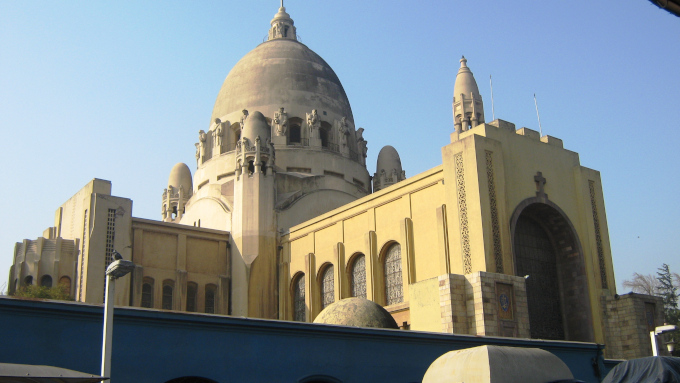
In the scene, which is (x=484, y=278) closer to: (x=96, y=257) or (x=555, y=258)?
(x=555, y=258)

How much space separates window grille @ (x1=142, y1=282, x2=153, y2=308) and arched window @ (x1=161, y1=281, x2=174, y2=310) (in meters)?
0.55

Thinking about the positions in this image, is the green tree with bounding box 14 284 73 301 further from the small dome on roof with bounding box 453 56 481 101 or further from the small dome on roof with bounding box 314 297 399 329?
the small dome on roof with bounding box 453 56 481 101

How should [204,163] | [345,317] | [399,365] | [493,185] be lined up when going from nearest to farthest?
[399,365] < [345,317] < [493,185] < [204,163]

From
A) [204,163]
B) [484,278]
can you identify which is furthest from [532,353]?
[204,163]

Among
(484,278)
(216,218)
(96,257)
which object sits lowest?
(484,278)

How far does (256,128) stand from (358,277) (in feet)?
29.7

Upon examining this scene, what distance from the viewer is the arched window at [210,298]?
93.7ft

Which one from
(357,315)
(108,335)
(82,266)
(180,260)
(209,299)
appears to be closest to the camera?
(108,335)

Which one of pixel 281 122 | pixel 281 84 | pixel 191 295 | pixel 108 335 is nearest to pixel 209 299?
pixel 191 295

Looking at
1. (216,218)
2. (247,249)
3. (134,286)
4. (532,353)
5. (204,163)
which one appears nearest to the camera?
(532,353)

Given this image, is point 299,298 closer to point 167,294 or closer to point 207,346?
point 167,294

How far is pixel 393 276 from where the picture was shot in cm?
2438

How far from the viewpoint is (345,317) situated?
55.4ft

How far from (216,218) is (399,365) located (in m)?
18.6
